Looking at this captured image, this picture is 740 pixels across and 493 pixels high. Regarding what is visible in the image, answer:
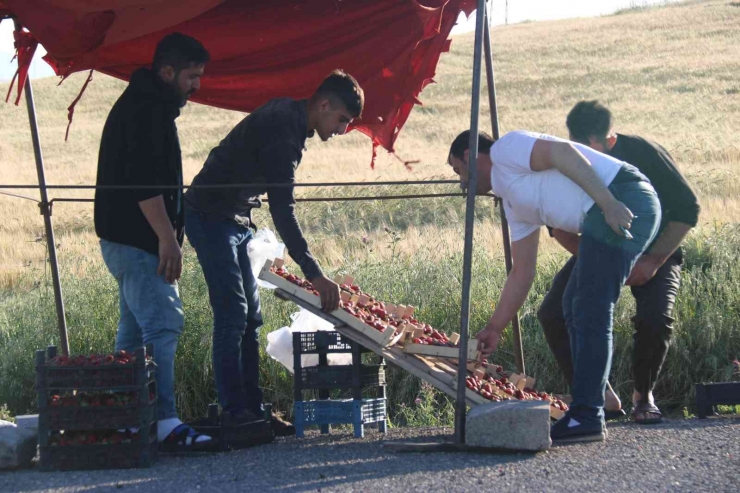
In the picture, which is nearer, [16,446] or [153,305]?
[16,446]

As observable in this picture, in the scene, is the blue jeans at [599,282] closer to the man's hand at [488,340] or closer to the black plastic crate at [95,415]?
the man's hand at [488,340]

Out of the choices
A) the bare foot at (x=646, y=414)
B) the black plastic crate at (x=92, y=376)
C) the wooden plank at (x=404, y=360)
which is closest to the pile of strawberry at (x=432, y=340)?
the wooden plank at (x=404, y=360)

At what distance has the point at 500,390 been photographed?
17.2ft

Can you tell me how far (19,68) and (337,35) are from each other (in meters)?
1.81

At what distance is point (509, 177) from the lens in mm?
4914

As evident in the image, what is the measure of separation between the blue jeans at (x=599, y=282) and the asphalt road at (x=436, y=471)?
0.30m

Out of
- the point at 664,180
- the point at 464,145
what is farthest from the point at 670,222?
the point at 464,145

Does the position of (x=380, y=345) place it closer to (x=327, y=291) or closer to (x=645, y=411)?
(x=327, y=291)

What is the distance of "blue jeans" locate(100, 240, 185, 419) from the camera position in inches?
199

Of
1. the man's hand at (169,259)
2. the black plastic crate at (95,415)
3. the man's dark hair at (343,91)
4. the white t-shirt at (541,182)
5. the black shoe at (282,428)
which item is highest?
the man's dark hair at (343,91)

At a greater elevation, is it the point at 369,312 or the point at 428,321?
the point at 369,312

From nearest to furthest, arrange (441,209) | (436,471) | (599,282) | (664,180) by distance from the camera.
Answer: (436,471)
(599,282)
(664,180)
(441,209)

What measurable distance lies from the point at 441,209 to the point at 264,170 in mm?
10462

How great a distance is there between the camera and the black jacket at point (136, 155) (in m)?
5.03
